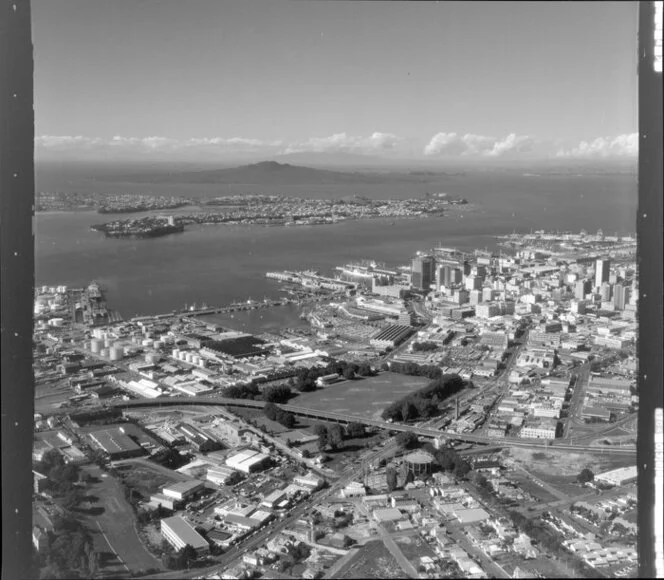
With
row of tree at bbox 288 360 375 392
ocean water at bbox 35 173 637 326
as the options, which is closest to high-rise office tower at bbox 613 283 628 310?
ocean water at bbox 35 173 637 326

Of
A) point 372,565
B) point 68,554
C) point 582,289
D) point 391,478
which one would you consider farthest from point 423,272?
point 68,554

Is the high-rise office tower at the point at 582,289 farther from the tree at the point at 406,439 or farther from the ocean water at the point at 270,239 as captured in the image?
→ the tree at the point at 406,439

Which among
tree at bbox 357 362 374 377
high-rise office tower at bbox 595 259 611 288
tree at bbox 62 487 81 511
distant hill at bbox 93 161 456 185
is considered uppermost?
distant hill at bbox 93 161 456 185

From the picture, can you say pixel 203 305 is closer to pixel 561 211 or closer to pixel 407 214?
pixel 407 214

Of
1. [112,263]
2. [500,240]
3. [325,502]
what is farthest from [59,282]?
[500,240]

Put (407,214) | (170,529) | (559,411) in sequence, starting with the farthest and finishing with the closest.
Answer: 1. (407,214)
2. (559,411)
3. (170,529)

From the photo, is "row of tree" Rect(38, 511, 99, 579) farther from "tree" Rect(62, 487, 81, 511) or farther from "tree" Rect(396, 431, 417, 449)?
"tree" Rect(396, 431, 417, 449)
